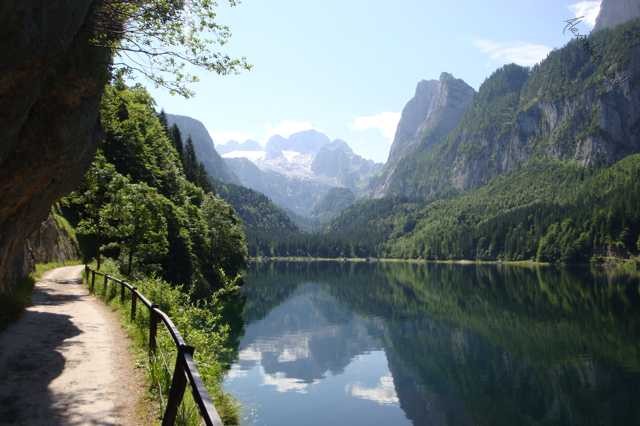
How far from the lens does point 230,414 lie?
16.4 m

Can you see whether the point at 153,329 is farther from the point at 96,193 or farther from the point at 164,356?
the point at 96,193

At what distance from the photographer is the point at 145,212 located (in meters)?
39.5

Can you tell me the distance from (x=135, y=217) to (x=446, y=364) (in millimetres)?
29713

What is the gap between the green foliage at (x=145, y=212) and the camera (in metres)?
39.4

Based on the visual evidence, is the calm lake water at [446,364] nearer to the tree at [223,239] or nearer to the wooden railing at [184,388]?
the tree at [223,239]

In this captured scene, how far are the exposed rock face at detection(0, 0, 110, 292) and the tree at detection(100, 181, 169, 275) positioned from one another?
12938 millimetres

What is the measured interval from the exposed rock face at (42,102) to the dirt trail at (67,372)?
360 centimetres

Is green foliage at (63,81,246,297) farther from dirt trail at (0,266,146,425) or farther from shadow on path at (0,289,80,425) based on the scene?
shadow on path at (0,289,80,425)

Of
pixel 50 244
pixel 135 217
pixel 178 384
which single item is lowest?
pixel 178 384

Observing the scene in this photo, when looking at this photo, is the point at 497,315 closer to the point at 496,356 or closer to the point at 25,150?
the point at 496,356

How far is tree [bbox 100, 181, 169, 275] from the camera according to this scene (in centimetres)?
3838

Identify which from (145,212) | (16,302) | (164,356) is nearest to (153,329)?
(164,356)

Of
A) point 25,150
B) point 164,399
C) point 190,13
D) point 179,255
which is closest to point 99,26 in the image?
point 190,13

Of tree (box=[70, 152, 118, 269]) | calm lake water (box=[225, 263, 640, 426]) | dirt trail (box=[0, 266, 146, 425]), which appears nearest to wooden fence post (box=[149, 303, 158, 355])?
dirt trail (box=[0, 266, 146, 425])
